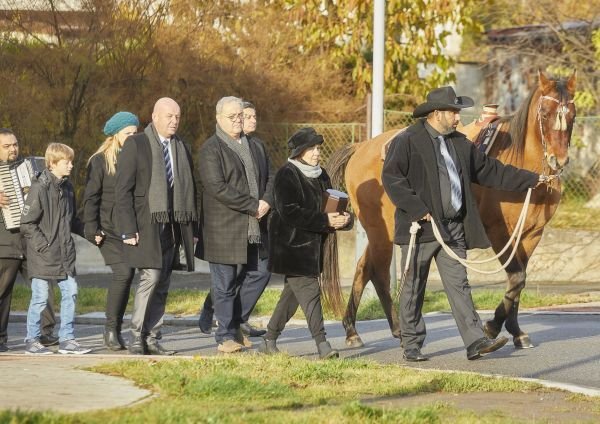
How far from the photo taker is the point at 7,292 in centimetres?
1228

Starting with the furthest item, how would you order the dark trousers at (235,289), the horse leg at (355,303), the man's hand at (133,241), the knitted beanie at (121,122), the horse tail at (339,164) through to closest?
the horse tail at (339,164) < the horse leg at (355,303) < the knitted beanie at (121,122) < the dark trousers at (235,289) < the man's hand at (133,241)

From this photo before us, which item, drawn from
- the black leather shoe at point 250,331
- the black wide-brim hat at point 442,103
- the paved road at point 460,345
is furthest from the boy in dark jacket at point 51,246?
the black wide-brim hat at point 442,103

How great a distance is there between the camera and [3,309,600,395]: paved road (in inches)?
412

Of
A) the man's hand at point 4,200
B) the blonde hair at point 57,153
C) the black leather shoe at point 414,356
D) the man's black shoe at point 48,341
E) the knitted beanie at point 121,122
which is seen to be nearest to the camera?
the black leather shoe at point 414,356

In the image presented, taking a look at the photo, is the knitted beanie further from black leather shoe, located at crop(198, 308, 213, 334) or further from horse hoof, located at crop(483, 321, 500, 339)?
horse hoof, located at crop(483, 321, 500, 339)

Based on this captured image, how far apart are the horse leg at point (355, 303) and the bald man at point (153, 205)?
1.68 m

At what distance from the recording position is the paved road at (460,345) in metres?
10.5

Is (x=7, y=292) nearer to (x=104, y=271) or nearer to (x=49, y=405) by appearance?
(x=49, y=405)

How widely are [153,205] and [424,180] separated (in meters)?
2.16

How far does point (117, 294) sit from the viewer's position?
11695 millimetres

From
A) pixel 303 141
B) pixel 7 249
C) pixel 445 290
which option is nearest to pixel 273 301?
pixel 7 249

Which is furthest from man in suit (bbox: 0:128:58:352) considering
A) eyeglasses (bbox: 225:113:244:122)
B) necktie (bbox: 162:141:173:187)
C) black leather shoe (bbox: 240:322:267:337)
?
eyeglasses (bbox: 225:113:244:122)

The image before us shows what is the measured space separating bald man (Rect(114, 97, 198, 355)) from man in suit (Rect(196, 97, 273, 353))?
168mm

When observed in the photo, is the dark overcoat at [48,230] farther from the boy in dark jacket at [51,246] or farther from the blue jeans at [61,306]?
the blue jeans at [61,306]
